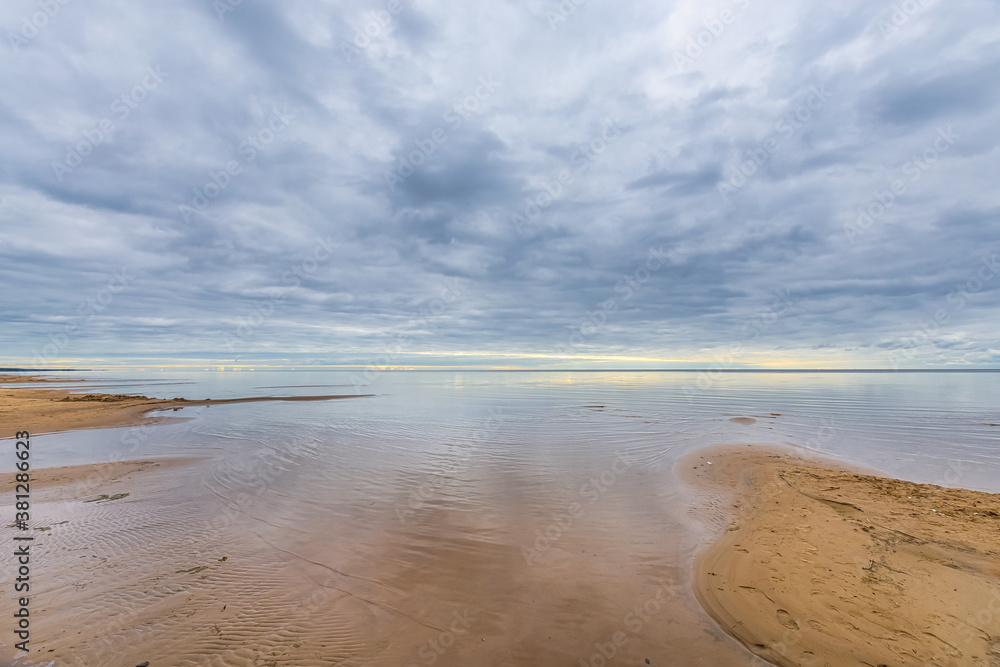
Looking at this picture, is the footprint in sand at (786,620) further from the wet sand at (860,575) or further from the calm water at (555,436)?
the calm water at (555,436)

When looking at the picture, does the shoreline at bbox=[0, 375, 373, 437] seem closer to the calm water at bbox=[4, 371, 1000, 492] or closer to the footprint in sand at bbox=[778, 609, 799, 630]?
the calm water at bbox=[4, 371, 1000, 492]

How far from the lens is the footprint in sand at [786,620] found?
20.6ft

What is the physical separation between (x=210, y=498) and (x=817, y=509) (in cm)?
1739

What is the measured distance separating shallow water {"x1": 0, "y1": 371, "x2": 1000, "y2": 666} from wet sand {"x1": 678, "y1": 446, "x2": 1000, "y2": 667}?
0.82 meters

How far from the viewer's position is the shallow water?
607 centimetres

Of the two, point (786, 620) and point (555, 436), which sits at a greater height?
point (555, 436)

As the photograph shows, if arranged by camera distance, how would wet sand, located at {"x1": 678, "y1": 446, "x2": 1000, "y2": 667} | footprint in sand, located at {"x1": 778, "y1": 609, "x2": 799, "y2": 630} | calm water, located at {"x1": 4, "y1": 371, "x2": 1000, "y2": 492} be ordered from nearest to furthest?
1. wet sand, located at {"x1": 678, "y1": 446, "x2": 1000, "y2": 667}
2. footprint in sand, located at {"x1": 778, "y1": 609, "x2": 799, "y2": 630}
3. calm water, located at {"x1": 4, "y1": 371, "x2": 1000, "y2": 492}

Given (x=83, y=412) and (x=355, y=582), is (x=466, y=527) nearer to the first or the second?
(x=355, y=582)

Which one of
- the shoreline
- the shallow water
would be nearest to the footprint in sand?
the shallow water

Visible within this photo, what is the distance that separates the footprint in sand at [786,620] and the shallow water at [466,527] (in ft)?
3.42

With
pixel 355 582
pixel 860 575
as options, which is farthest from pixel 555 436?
pixel 355 582

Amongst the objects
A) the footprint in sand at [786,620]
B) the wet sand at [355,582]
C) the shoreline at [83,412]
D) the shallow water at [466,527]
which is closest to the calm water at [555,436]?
the shallow water at [466,527]

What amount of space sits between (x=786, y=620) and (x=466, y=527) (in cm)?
667

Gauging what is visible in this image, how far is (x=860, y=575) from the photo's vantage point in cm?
745
